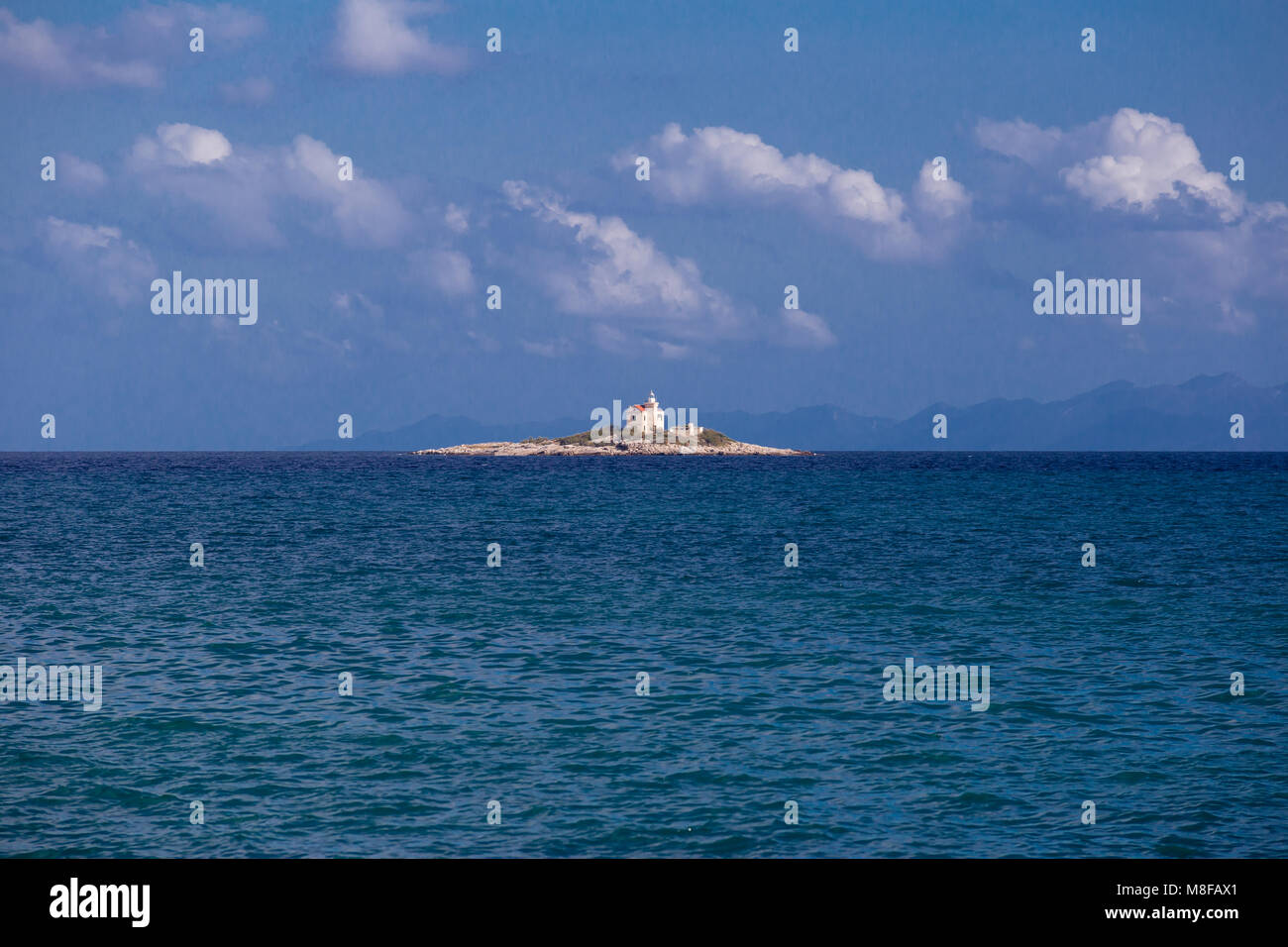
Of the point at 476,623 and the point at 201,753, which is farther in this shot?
the point at 476,623

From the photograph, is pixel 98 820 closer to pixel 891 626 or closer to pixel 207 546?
pixel 891 626

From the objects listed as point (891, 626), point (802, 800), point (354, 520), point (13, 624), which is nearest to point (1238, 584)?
point (891, 626)

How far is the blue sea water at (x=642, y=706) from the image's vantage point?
18.1m

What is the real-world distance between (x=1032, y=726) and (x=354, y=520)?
7249 centimetres

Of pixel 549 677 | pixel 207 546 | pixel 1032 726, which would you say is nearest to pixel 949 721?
pixel 1032 726

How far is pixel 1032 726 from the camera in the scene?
949 inches

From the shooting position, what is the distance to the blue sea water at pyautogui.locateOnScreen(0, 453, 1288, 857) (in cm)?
1809

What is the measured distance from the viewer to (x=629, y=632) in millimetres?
35469

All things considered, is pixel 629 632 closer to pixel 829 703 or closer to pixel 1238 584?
pixel 829 703

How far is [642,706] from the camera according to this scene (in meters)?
25.7

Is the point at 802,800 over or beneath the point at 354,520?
beneath

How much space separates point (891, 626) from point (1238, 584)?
72.8ft

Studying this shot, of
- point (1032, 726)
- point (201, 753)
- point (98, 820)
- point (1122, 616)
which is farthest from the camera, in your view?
point (1122, 616)

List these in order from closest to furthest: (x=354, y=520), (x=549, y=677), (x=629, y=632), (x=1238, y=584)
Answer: (x=549, y=677) < (x=629, y=632) < (x=1238, y=584) < (x=354, y=520)
